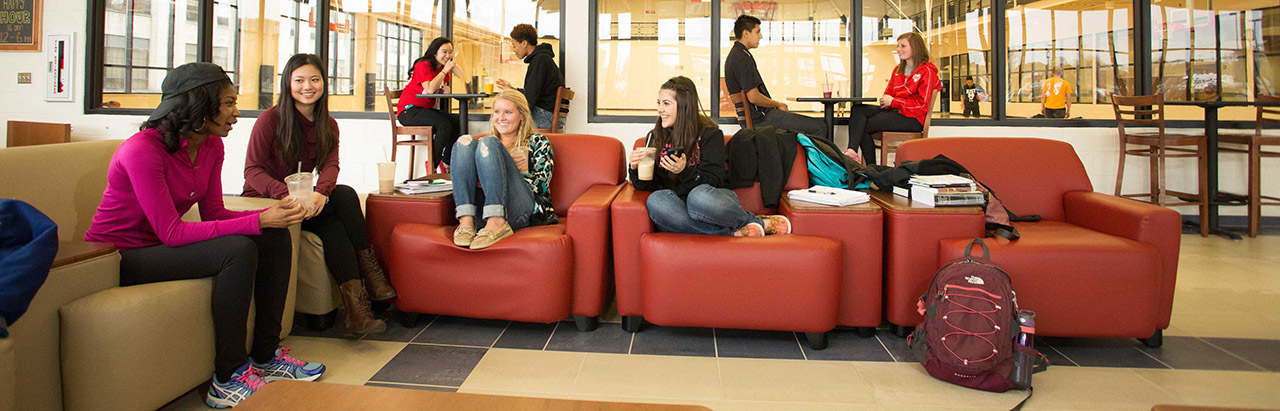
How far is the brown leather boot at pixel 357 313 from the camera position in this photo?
2557 millimetres

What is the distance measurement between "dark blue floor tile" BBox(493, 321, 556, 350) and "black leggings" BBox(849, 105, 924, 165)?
122 inches

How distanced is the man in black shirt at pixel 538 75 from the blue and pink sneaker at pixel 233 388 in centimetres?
337

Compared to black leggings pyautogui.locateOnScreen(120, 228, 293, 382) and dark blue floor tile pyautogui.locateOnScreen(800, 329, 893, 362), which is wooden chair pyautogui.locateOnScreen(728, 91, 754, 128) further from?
black leggings pyautogui.locateOnScreen(120, 228, 293, 382)

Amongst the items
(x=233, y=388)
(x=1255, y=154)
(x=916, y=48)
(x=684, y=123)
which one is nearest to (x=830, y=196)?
(x=684, y=123)

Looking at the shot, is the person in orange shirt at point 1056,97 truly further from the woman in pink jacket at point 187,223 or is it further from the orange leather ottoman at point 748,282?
the woman in pink jacket at point 187,223

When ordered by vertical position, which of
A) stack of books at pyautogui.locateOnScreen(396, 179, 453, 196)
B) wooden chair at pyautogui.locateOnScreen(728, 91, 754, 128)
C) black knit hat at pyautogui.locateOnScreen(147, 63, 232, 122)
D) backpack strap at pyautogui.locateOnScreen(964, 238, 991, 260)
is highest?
wooden chair at pyautogui.locateOnScreen(728, 91, 754, 128)

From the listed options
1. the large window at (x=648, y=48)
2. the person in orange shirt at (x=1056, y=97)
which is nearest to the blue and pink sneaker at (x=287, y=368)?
the large window at (x=648, y=48)

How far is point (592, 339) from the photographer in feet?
8.69

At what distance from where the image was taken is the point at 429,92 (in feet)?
17.2

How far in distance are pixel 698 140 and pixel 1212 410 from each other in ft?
7.26

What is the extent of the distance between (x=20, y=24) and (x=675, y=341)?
687 cm

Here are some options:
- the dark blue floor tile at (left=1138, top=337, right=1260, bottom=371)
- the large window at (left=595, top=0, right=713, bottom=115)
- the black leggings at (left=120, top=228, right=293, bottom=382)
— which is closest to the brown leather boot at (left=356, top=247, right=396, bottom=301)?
the black leggings at (left=120, top=228, right=293, bottom=382)

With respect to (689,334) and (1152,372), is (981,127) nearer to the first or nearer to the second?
(1152,372)

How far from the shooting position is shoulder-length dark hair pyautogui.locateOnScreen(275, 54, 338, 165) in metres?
2.65
